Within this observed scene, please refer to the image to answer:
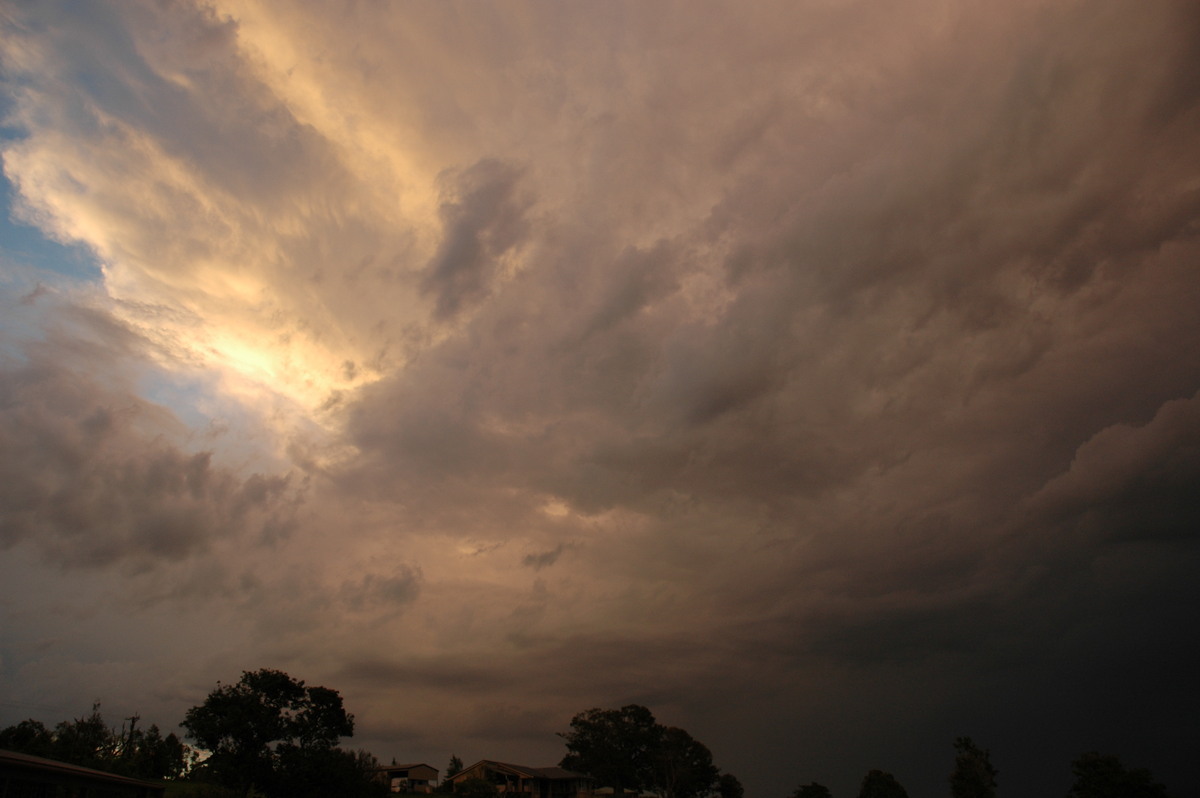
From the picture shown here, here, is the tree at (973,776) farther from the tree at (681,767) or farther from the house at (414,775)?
the house at (414,775)

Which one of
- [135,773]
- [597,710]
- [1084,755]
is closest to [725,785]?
[597,710]

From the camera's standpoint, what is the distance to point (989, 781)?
10462 centimetres

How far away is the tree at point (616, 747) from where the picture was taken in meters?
118

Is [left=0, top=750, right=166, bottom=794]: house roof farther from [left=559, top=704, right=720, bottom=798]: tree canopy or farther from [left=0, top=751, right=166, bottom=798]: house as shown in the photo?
[left=559, top=704, right=720, bottom=798]: tree canopy

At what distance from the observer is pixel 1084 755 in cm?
7569

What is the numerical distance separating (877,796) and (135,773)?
114 meters

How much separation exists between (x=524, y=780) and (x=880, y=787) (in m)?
63.4

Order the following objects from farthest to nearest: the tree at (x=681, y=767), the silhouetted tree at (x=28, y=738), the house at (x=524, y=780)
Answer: the tree at (x=681, y=767) → the house at (x=524, y=780) → the silhouetted tree at (x=28, y=738)

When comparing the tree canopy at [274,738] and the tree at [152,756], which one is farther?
the tree at [152,756]

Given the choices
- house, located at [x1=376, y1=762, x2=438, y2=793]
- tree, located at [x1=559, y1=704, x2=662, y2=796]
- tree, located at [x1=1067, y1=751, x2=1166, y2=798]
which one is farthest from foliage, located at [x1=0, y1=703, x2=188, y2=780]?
tree, located at [x1=1067, y1=751, x2=1166, y2=798]

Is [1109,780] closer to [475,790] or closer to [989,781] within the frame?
[989,781]

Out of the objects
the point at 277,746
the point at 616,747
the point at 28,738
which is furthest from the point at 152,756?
the point at 616,747

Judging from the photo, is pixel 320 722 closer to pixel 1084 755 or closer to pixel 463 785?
pixel 463 785

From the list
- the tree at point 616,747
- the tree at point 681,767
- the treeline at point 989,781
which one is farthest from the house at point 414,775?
the treeline at point 989,781
